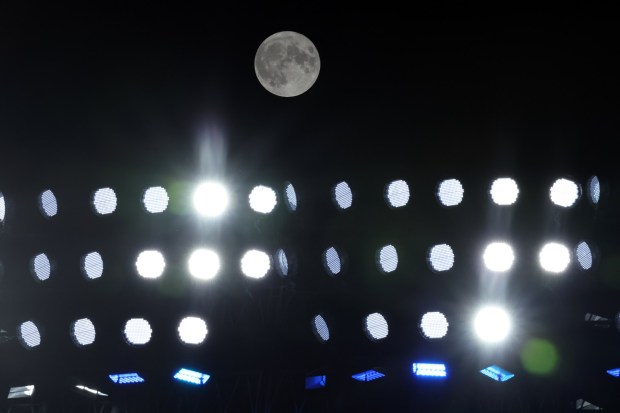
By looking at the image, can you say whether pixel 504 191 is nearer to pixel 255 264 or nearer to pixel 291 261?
pixel 291 261

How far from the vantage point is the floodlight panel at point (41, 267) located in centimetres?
665

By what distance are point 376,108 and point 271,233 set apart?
1.27 m

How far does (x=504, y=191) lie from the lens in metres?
5.76

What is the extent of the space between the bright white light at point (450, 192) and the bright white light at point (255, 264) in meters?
1.45

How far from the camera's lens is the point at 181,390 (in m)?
6.58

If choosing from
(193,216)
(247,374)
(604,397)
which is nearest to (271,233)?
(193,216)

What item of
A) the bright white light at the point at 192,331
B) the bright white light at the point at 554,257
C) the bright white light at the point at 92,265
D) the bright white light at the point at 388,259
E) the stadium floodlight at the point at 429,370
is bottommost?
the stadium floodlight at the point at 429,370

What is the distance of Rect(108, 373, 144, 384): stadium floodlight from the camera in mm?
6641

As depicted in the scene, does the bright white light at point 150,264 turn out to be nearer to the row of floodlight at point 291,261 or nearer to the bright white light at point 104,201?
the row of floodlight at point 291,261

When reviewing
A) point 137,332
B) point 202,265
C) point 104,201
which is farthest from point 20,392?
point 202,265

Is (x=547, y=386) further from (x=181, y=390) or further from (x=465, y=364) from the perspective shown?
(x=181, y=390)

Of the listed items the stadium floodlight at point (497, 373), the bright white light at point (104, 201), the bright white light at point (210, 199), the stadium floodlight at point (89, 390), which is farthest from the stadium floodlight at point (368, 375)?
the bright white light at point (104, 201)

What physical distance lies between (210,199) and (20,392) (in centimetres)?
256

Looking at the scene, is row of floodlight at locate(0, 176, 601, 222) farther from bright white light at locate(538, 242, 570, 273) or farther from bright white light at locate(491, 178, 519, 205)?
bright white light at locate(538, 242, 570, 273)
